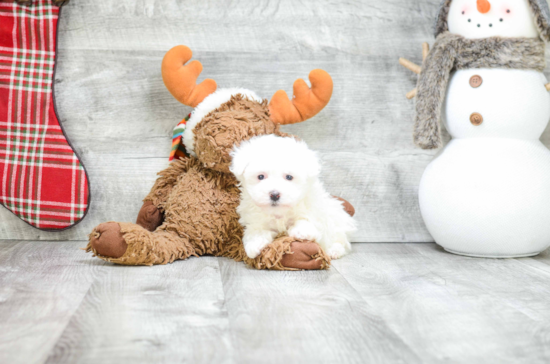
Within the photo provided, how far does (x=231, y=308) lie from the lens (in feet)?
2.74

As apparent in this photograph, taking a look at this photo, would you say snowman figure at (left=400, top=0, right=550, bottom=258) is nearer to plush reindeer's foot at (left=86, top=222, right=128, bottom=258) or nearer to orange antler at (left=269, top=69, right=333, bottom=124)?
orange antler at (left=269, top=69, right=333, bottom=124)

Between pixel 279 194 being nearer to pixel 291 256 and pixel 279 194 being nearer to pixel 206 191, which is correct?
pixel 291 256

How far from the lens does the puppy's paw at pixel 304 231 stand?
1.12 m

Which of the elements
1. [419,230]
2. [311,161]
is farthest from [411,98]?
[311,161]

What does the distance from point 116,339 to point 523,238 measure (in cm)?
97

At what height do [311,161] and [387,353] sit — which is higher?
[311,161]

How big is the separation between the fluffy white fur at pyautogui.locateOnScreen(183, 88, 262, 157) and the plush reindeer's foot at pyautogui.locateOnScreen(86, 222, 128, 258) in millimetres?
303

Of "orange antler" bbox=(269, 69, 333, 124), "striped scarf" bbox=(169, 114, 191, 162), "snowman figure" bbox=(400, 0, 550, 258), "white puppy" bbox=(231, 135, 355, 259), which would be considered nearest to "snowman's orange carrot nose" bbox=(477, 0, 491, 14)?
"snowman figure" bbox=(400, 0, 550, 258)

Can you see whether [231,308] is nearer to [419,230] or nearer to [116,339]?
[116,339]

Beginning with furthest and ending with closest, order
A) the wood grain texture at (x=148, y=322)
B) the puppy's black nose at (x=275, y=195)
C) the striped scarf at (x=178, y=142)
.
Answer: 1. the striped scarf at (x=178, y=142)
2. the puppy's black nose at (x=275, y=195)
3. the wood grain texture at (x=148, y=322)

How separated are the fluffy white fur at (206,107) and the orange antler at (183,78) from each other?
0.04m

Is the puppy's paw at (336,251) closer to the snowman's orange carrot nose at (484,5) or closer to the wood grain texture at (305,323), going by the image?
the wood grain texture at (305,323)

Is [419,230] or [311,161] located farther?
[419,230]

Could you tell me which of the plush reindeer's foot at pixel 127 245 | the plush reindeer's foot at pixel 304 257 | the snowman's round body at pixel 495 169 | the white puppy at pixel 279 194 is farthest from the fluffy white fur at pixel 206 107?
the snowman's round body at pixel 495 169
